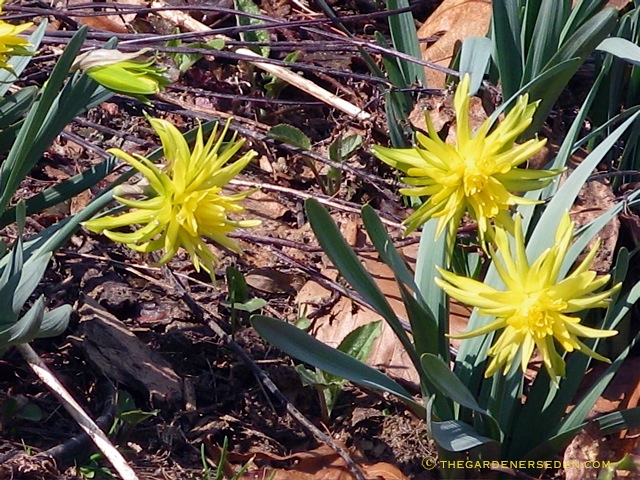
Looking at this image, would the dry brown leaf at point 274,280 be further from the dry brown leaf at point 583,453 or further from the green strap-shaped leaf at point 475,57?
the dry brown leaf at point 583,453

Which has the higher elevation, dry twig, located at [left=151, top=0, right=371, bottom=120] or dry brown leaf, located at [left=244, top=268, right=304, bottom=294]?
dry twig, located at [left=151, top=0, right=371, bottom=120]

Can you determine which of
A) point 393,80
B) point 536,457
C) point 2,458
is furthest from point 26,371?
point 393,80

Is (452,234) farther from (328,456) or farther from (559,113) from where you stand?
(559,113)

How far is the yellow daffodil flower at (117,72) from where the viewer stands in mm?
1792

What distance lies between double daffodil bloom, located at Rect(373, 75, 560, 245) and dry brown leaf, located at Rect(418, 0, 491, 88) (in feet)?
4.93

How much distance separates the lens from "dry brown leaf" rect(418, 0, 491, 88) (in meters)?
3.14

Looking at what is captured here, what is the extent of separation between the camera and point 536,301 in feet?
5.02

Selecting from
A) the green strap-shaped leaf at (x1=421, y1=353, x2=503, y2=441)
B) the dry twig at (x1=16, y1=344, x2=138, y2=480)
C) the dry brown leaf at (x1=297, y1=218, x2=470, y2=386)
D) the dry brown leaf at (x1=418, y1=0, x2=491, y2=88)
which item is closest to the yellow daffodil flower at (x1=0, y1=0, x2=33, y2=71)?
the dry twig at (x1=16, y1=344, x2=138, y2=480)

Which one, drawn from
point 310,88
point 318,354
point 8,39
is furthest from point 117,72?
point 310,88

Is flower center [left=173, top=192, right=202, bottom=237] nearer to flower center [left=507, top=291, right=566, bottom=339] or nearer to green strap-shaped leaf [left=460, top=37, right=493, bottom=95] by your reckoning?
flower center [left=507, top=291, right=566, bottom=339]

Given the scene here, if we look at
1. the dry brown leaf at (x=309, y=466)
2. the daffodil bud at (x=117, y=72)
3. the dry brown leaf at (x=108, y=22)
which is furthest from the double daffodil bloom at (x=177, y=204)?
the dry brown leaf at (x=108, y=22)

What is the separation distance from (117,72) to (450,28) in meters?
1.86

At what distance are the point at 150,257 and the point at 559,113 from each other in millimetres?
1536

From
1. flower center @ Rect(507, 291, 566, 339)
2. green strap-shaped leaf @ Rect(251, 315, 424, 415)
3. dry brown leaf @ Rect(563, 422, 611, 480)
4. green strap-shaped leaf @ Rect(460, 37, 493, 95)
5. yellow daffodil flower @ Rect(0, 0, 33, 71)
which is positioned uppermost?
yellow daffodil flower @ Rect(0, 0, 33, 71)
